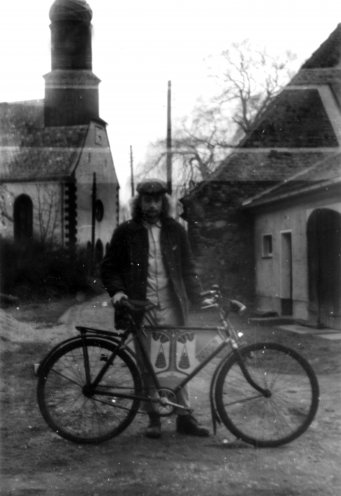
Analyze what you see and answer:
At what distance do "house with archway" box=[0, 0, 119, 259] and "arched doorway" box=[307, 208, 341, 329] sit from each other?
4.55 meters

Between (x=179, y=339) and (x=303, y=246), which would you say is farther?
(x=303, y=246)

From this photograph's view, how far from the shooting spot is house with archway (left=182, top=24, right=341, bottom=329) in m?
14.2

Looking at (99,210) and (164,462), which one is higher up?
(99,210)

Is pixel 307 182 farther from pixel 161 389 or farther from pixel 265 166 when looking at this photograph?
pixel 161 389

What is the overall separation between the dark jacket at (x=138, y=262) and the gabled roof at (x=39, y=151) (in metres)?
16.9

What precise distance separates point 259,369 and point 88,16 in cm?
346

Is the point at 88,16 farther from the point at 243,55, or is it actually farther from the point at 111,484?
the point at 243,55

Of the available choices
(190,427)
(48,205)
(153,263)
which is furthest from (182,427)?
(48,205)

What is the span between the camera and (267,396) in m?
4.33

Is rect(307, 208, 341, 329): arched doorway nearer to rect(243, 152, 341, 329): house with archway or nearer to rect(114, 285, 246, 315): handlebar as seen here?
rect(243, 152, 341, 329): house with archway

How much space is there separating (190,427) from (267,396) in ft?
1.94

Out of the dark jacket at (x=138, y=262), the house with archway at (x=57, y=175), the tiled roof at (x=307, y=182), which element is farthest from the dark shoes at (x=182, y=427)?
the house with archway at (x=57, y=175)

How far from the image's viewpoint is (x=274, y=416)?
4.31 m

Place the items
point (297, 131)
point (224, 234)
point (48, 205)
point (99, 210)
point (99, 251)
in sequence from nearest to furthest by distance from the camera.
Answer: point (99, 251) → point (224, 234) → point (297, 131) → point (99, 210) → point (48, 205)
